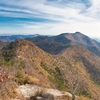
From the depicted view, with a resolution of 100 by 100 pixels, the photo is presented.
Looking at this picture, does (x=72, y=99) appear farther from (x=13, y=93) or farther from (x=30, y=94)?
(x=13, y=93)

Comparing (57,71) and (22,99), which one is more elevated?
(22,99)

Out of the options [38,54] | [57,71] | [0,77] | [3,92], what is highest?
[0,77]

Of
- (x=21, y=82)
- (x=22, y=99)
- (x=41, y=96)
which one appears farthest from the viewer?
(x=21, y=82)

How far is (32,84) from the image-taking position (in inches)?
1049

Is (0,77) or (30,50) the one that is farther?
(30,50)

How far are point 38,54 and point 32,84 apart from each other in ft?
405

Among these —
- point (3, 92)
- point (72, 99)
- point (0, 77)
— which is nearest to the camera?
point (0, 77)

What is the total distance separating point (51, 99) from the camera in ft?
65.9

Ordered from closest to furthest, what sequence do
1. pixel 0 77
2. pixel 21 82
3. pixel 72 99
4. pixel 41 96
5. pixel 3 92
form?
pixel 0 77, pixel 3 92, pixel 41 96, pixel 72 99, pixel 21 82

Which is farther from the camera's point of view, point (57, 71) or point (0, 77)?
point (57, 71)

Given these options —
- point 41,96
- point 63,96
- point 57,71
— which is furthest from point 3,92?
point 57,71

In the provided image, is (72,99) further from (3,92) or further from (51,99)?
→ (3,92)

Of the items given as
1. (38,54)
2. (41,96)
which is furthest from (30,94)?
(38,54)

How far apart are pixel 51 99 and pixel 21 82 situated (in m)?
7.80
